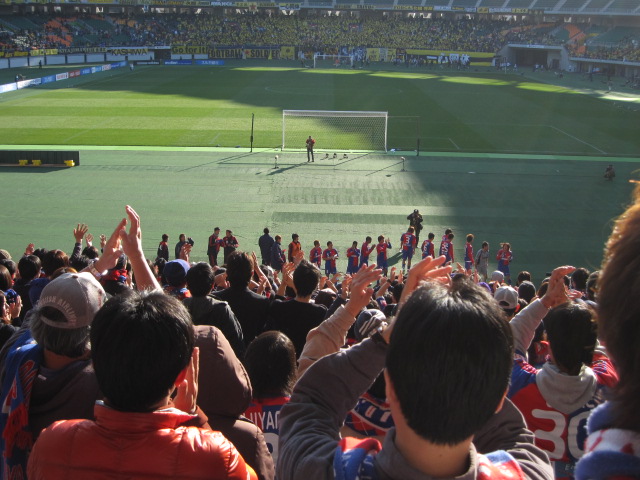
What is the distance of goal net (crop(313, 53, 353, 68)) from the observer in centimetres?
7844

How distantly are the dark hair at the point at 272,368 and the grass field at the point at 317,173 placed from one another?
14.1 m

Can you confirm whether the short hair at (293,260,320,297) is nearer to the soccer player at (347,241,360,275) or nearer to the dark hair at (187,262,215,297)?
the dark hair at (187,262,215,297)

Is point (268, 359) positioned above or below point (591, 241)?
above

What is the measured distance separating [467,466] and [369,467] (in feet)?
1.01

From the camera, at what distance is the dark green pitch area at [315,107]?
33.6 meters

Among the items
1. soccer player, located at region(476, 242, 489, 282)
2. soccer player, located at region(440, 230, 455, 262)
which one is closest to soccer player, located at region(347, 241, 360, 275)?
soccer player, located at region(440, 230, 455, 262)

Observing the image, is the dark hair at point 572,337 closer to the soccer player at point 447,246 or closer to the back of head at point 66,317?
the back of head at point 66,317

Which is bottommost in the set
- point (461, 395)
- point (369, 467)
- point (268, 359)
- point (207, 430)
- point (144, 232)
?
point (144, 232)

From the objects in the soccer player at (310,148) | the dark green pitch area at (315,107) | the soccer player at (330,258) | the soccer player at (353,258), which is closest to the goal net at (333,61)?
the dark green pitch area at (315,107)

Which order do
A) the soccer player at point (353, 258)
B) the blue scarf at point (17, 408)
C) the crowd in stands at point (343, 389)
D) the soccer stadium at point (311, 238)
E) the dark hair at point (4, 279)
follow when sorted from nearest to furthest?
the crowd in stands at point (343, 389), the soccer stadium at point (311, 238), the blue scarf at point (17, 408), the dark hair at point (4, 279), the soccer player at point (353, 258)

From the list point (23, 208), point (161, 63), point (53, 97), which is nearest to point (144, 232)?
point (23, 208)

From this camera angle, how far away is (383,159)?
2962 centimetres

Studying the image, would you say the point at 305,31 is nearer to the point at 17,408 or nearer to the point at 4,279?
the point at 4,279

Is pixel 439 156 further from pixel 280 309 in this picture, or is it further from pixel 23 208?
pixel 280 309
